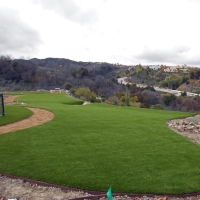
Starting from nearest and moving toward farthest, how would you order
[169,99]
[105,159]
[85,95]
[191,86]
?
1. [105,159]
2. [85,95]
3. [169,99]
4. [191,86]

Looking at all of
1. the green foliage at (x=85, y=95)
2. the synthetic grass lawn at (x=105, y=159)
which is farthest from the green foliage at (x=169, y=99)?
the synthetic grass lawn at (x=105, y=159)

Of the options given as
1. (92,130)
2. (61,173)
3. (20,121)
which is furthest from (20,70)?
(61,173)

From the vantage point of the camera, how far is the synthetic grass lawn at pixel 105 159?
4.95 meters

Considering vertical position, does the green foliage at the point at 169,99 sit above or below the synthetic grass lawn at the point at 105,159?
below

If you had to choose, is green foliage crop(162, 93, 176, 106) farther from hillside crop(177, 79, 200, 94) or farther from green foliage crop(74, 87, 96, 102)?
hillside crop(177, 79, 200, 94)

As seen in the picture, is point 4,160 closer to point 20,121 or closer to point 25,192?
point 25,192

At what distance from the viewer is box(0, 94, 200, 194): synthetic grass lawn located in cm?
495

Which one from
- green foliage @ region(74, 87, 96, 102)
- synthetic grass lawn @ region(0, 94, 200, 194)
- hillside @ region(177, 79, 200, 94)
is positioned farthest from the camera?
hillside @ region(177, 79, 200, 94)

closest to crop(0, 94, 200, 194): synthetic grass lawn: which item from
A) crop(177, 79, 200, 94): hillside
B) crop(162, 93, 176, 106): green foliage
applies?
crop(162, 93, 176, 106): green foliage

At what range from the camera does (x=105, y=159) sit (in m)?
6.24

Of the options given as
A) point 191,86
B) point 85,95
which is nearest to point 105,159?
point 85,95

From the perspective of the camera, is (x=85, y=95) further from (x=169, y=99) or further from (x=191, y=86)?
(x=191, y=86)

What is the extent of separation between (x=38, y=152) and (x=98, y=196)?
2884 millimetres

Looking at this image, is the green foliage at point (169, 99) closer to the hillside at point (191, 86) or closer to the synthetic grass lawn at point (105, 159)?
the hillside at point (191, 86)
